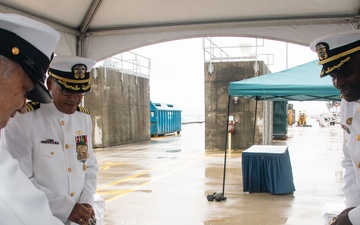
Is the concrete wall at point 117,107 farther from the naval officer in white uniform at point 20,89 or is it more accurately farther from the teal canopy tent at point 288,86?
the naval officer in white uniform at point 20,89

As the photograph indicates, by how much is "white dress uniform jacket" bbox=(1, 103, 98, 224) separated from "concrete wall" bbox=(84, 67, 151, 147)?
45.1 feet

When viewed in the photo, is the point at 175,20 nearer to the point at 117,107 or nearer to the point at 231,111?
the point at 231,111

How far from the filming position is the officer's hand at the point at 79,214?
2.14 metres

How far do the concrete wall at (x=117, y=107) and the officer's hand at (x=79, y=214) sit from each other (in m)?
14.1

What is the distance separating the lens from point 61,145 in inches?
92.1

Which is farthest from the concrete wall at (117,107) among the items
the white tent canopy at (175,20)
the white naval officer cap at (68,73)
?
the white naval officer cap at (68,73)

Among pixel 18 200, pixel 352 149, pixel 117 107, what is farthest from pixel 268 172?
pixel 117 107

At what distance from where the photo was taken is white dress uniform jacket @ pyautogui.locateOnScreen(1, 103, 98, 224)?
2113 mm

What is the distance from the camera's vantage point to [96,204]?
316cm

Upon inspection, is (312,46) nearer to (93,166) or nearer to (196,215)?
(93,166)

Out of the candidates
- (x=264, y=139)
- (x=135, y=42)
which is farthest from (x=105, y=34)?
(x=264, y=139)

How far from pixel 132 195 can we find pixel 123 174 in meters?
2.48

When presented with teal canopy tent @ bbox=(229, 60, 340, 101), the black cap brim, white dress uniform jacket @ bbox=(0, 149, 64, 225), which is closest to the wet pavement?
teal canopy tent @ bbox=(229, 60, 340, 101)

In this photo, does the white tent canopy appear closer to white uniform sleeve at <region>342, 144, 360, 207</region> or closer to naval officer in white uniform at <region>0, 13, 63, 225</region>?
white uniform sleeve at <region>342, 144, 360, 207</region>
